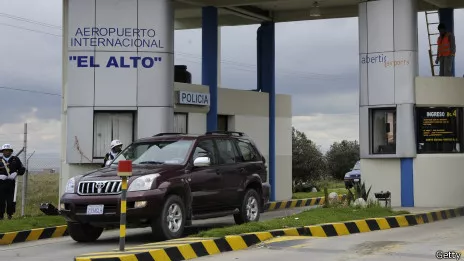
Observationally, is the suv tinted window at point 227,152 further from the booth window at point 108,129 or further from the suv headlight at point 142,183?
the booth window at point 108,129

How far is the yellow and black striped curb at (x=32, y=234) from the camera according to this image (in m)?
12.8

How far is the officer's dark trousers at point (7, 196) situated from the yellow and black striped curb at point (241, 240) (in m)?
6.75

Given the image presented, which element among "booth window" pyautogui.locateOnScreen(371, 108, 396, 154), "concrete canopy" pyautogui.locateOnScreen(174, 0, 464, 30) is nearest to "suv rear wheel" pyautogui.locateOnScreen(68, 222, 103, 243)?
"booth window" pyautogui.locateOnScreen(371, 108, 396, 154)

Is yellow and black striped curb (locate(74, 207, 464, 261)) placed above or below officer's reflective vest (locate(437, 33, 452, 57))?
below

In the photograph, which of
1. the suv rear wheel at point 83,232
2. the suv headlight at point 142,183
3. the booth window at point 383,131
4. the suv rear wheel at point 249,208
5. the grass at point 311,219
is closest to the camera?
the suv headlight at point 142,183

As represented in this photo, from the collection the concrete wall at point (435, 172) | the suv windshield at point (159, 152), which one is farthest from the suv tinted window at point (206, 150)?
the concrete wall at point (435, 172)

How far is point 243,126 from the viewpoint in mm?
23500

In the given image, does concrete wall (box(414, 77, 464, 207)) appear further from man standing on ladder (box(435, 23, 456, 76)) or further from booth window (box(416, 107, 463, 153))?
man standing on ladder (box(435, 23, 456, 76))

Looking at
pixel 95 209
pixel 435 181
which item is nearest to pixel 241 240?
pixel 95 209

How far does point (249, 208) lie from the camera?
14156 millimetres

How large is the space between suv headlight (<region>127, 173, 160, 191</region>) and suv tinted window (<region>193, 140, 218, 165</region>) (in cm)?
148

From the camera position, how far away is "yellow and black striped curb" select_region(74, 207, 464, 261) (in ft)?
30.9

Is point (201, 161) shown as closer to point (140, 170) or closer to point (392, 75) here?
point (140, 170)

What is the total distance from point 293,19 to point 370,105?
746 cm
